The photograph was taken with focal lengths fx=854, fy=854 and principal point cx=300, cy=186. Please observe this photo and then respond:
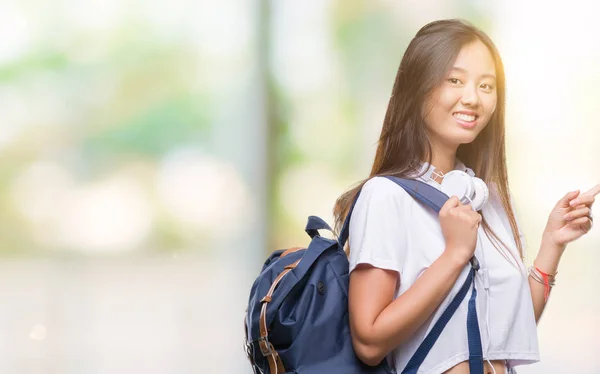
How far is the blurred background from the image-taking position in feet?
9.13

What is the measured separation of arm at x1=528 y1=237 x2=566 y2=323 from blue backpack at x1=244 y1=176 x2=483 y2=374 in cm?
27

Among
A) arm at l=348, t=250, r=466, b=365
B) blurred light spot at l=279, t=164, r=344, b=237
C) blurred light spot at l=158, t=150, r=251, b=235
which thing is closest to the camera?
arm at l=348, t=250, r=466, b=365

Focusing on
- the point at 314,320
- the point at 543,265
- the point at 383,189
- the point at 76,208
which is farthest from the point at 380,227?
the point at 76,208

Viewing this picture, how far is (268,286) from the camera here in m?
1.42

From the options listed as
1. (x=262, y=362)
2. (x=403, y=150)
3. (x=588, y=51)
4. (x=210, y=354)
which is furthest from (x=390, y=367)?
(x=588, y=51)

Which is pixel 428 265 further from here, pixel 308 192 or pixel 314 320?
pixel 308 192

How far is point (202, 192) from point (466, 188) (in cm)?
175

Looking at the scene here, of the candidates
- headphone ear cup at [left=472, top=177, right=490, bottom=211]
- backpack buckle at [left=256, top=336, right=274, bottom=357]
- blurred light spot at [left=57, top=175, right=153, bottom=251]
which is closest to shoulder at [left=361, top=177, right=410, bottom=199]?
headphone ear cup at [left=472, top=177, right=490, bottom=211]

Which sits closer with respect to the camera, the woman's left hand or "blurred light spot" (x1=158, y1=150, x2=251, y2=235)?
the woman's left hand

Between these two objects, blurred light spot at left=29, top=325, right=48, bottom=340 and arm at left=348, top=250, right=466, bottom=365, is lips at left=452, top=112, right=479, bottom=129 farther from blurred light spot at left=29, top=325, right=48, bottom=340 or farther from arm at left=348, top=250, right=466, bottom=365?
blurred light spot at left=29, top=325, right=48, bottom=340

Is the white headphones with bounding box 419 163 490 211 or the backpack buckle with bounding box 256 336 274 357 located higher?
the white headphones with bounding box 419 163 490 211

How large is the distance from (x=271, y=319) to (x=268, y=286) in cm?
8

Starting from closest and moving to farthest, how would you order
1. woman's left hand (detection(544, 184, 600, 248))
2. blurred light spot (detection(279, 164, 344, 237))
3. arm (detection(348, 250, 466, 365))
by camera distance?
1. arm (detection(348, 250, 466, 365))
2. woman's left hand (detection(544, 184, 600, 248))
3. blurred light spot (detection(279, 164, 344, 237))

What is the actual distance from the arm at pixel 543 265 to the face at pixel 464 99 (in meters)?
0.28
